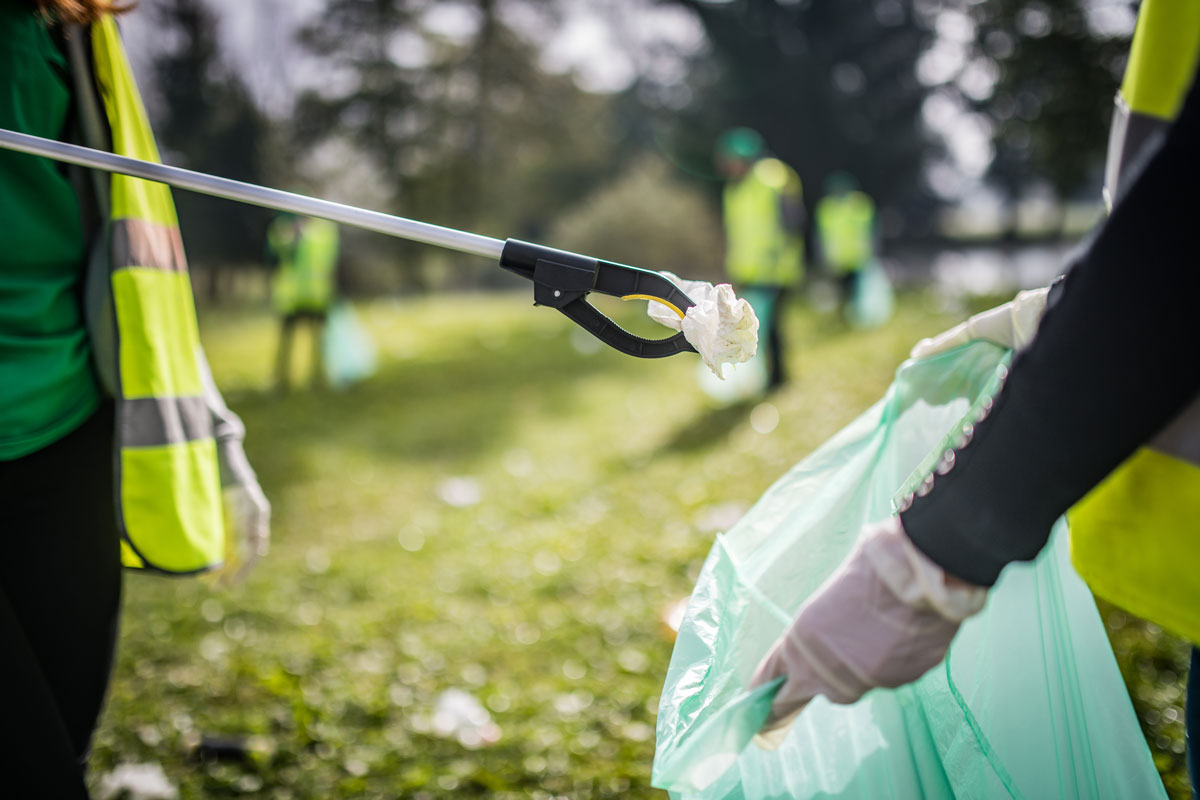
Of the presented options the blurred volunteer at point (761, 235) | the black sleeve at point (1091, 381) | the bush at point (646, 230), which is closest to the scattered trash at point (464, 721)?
the black sleeve at point (1091, 381)

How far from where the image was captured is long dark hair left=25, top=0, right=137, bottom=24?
4.39 ft

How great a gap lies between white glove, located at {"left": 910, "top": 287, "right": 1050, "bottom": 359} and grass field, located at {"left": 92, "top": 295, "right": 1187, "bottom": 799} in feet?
4.85

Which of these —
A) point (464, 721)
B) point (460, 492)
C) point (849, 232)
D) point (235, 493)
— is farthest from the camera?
point (849, 232)

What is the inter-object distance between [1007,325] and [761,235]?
5785 mm

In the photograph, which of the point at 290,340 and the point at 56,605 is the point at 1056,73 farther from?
the point at 56,605

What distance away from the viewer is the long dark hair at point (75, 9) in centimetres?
134

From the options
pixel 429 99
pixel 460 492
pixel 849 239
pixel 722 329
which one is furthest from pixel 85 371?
pixel 429 99

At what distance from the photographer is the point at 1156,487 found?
0.79 meters

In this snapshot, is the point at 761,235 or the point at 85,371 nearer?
the point at 85,371

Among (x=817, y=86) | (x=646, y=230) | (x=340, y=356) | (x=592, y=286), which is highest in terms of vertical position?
(x=592, y=286)

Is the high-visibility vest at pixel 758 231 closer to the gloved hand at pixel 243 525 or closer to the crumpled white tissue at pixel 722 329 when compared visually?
the gloved hand at pixel 243 525

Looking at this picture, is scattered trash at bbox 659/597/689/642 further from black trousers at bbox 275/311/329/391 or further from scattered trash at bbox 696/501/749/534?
black trousers at bbox 275/311/329/391

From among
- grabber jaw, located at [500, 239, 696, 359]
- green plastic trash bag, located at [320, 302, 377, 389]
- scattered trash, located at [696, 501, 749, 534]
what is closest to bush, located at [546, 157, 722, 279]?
green plastic trash bag, located at [320, 302, 377, 389]

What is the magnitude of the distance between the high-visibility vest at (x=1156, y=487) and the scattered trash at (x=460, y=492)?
14.3 feet
